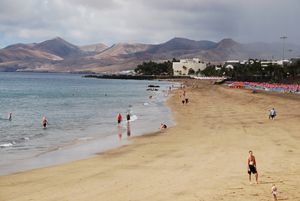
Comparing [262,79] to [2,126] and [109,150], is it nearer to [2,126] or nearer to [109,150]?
[2,126]

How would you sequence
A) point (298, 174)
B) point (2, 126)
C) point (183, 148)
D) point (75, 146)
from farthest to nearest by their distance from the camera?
point (2, 126) < point (75, 146) < point (183, 148) < point (298, 174)

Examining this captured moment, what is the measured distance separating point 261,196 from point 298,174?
353 cm

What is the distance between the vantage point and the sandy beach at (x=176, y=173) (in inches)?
598

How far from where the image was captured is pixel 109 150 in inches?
1051

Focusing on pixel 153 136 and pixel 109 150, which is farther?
pixel 153 136

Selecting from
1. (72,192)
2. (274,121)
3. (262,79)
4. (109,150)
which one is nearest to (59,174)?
(72,192)

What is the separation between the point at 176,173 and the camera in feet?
61.2

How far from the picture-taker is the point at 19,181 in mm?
18188

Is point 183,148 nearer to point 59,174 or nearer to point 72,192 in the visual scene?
point 59,174

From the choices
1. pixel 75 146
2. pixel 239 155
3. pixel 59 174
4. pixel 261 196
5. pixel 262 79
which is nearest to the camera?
pixel 261 196

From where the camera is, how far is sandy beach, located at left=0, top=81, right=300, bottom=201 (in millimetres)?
15180

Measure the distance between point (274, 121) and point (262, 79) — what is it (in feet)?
425

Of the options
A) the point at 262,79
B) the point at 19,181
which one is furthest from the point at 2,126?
the point at 262,79

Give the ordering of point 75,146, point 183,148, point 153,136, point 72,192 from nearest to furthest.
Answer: point 72,192, point 183,148, point 75,146, point 153,136
